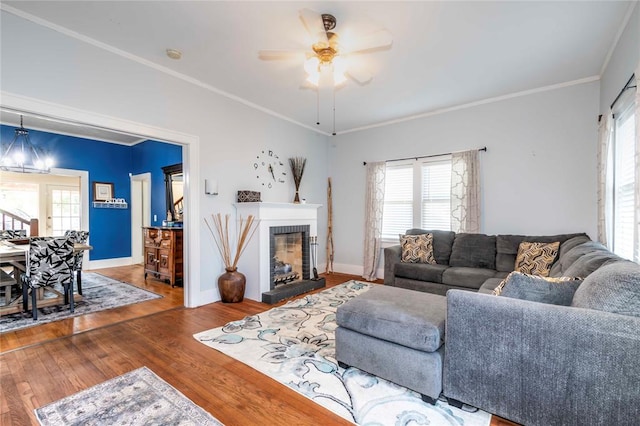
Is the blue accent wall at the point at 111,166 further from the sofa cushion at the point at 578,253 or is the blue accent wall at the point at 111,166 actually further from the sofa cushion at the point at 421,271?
the sofa cushion at the point at 578,253

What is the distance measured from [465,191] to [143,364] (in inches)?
178

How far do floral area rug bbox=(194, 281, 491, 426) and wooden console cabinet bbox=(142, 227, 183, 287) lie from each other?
2.19m

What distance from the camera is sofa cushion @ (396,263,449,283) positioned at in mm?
3814

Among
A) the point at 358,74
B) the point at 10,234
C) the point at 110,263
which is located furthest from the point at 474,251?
the point at 10,234

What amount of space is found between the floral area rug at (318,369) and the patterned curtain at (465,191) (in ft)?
8.17

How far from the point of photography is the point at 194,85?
12.2 ft

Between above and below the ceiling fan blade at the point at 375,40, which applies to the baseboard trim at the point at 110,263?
below

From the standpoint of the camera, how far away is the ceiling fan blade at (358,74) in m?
2.96

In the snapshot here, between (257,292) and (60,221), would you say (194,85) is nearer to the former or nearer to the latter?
(257,292)

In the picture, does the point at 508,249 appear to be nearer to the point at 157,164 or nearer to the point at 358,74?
the point at 358,74

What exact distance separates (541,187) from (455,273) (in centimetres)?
→ 175

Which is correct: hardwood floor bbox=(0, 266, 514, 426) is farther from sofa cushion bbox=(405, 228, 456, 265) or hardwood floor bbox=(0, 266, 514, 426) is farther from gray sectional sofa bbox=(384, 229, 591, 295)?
sofa cushion bbox=(405, 228, 456, 265)

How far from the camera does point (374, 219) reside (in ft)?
17.5

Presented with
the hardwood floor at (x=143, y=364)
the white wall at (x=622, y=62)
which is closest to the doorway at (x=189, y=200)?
the hardwood floor at (x=143, y=364)
